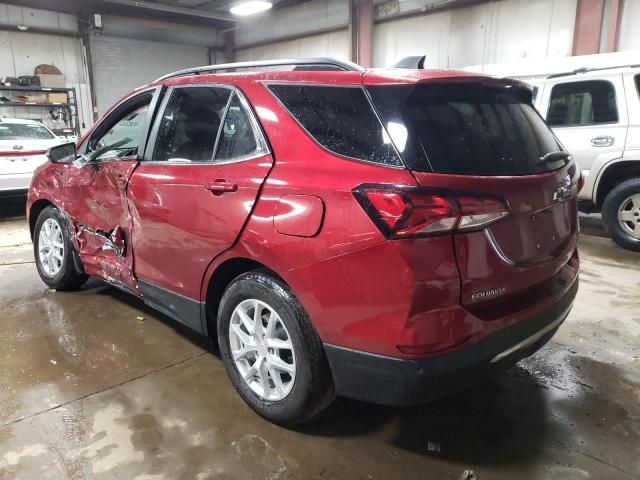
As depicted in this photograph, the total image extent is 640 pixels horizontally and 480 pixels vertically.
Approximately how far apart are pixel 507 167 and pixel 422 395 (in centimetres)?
91

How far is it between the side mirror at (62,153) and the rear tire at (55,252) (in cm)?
40

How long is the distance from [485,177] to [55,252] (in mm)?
3437

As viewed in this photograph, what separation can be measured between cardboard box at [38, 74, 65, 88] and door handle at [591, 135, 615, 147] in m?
13.0

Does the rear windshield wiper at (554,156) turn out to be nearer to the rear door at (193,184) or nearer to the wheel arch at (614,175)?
the rear door at (193,184)

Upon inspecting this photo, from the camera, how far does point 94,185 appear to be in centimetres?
319

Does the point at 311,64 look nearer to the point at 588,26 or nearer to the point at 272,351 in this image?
the point at 272,351

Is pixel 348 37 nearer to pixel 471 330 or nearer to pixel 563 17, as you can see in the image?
pixel 563 17

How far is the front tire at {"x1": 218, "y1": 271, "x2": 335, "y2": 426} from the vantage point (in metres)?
1.95

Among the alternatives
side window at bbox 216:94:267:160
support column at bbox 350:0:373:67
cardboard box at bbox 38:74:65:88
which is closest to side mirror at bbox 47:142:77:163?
side window at bbox 216:94:267:160

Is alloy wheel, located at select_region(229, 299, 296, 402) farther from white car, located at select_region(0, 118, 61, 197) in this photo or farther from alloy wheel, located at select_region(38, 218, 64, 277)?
white car, located at select_region(0, 118, 61, 197)


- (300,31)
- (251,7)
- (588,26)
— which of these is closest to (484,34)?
(588,26)

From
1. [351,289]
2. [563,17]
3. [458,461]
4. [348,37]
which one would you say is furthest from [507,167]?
[348,37]

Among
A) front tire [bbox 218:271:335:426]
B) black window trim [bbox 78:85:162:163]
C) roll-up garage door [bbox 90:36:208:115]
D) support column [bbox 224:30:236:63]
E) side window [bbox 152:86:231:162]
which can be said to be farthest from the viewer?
support column [bbox 224:30:236:63]

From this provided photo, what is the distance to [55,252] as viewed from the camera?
3.84 meters
